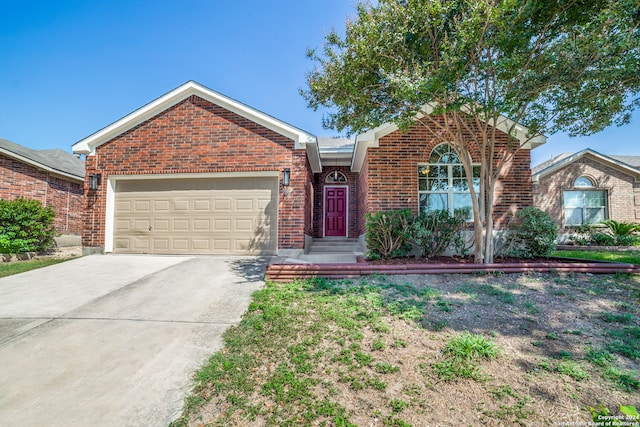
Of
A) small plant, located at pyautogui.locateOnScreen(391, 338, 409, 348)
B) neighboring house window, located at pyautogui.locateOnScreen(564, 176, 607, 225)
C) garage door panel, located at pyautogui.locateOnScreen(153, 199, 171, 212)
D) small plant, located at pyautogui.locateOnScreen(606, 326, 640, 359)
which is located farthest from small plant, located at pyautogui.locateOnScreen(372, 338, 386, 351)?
neighboring house window, located at pyautogui.locateOnScreen(564, 176, 607, 225)

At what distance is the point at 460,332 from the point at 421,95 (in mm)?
4233

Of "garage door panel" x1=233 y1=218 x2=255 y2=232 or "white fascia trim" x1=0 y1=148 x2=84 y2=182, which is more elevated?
"white fascia trim" x1=0 y1=148 x2=84 y2=182

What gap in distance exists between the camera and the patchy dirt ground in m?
2.31

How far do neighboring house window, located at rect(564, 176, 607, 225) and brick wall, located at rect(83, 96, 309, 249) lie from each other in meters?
13.8

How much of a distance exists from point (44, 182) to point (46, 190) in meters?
0.34

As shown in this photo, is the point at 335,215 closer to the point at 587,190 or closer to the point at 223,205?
the point at 223,205

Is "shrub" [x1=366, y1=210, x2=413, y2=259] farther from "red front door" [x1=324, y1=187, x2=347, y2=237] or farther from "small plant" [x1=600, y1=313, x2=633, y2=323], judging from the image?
"red front door" [x1=324, y1=187, x2=347, y2=237]

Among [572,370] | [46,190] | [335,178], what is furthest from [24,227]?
[572,370]

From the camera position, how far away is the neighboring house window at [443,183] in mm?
8438

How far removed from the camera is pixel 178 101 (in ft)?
29.4

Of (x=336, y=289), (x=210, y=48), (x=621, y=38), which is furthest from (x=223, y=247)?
(x=621, y=38)

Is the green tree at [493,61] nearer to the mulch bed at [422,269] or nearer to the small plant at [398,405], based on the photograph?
the mulch bed at [422,269]

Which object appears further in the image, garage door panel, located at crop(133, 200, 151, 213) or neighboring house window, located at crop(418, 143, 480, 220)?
garage door panel, located at crop(133, 200, 151, 213)

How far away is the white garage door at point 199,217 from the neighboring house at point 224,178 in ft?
0.10
